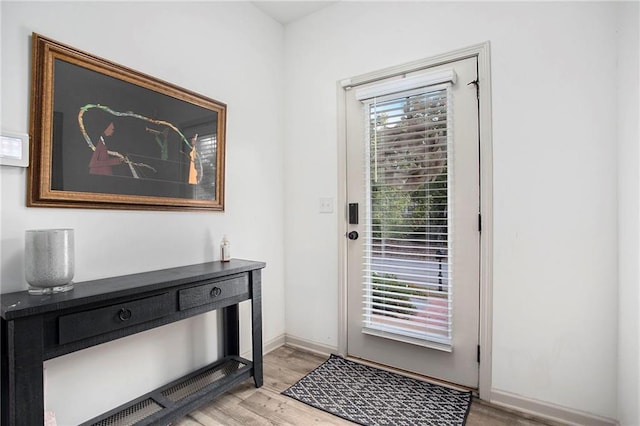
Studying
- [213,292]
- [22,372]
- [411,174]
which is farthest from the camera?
[411,174]

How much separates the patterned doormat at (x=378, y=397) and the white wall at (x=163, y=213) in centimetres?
67

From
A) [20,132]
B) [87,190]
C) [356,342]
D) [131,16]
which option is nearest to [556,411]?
[356,342]

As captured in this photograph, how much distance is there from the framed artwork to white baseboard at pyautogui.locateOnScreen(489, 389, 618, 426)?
6.97ft

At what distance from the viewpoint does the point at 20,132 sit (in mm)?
1392

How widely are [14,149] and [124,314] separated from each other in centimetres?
82

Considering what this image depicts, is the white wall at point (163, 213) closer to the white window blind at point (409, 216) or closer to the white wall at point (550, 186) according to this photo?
the white window blind at point (409, 216)

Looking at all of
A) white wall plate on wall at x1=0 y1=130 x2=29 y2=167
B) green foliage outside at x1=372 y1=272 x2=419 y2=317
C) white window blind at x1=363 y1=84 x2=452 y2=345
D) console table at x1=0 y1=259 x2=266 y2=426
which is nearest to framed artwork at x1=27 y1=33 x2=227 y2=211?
white wall plate on wall at x1=0 y1=130 x2=29 y2=167

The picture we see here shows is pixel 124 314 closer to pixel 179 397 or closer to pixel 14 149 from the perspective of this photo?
pixel 179 397

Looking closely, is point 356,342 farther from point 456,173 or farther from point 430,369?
point 456,173

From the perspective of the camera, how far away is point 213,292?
1824 millimetres

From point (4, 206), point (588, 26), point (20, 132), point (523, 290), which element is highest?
point (588, 26)

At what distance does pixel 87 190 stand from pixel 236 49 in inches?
58.4

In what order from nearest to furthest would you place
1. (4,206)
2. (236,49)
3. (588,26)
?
(4,206) < (588,26) < (236,49)

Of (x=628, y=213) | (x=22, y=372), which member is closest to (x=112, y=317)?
(x=22, y=372)
